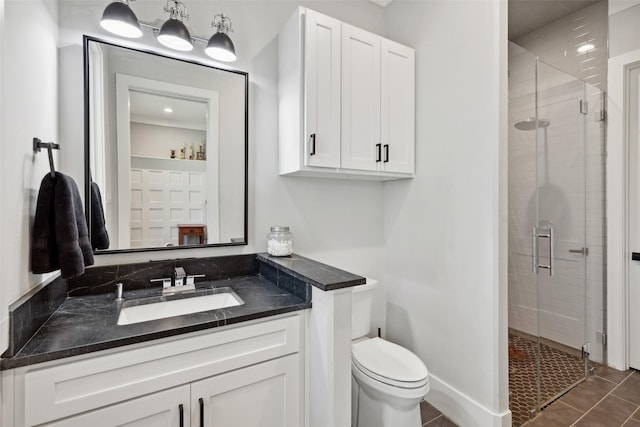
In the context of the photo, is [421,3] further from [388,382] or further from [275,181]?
[388,382]

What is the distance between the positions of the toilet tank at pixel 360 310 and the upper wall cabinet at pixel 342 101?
0.73m

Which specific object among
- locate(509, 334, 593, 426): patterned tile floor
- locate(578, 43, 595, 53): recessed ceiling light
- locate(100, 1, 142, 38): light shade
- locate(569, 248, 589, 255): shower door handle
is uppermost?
locate(578, 43, 595, 53): recessed ceiling light

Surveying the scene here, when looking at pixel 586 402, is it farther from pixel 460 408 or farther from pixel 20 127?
pixel 20 127

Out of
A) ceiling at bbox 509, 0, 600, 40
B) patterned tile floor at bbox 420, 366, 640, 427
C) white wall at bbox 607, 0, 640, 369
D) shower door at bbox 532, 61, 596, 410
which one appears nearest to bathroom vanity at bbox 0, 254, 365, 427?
patterned tile floor at bbox 420, 366, 640, 427

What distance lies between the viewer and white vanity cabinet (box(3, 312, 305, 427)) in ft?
3.07

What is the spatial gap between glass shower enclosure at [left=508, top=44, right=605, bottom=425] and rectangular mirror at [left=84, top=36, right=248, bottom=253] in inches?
67.7

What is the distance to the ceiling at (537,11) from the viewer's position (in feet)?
7.73

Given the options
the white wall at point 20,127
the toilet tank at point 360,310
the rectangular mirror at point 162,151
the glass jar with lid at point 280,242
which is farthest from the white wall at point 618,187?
the white wall at point 20,127

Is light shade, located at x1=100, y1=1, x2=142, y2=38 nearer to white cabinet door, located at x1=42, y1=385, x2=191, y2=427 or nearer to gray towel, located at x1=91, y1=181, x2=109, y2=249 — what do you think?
gray towel, located at x1=91, y1=181, x2=109, y2=249

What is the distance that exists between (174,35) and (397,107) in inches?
52.6

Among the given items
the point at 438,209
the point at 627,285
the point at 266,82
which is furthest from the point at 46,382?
the point at 627,285

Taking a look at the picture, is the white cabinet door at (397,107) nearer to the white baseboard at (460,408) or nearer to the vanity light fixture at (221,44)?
the vanity light fixture at (221,44)

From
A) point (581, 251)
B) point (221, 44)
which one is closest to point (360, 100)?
point (221, 44)

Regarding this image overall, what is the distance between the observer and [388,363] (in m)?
1.61
